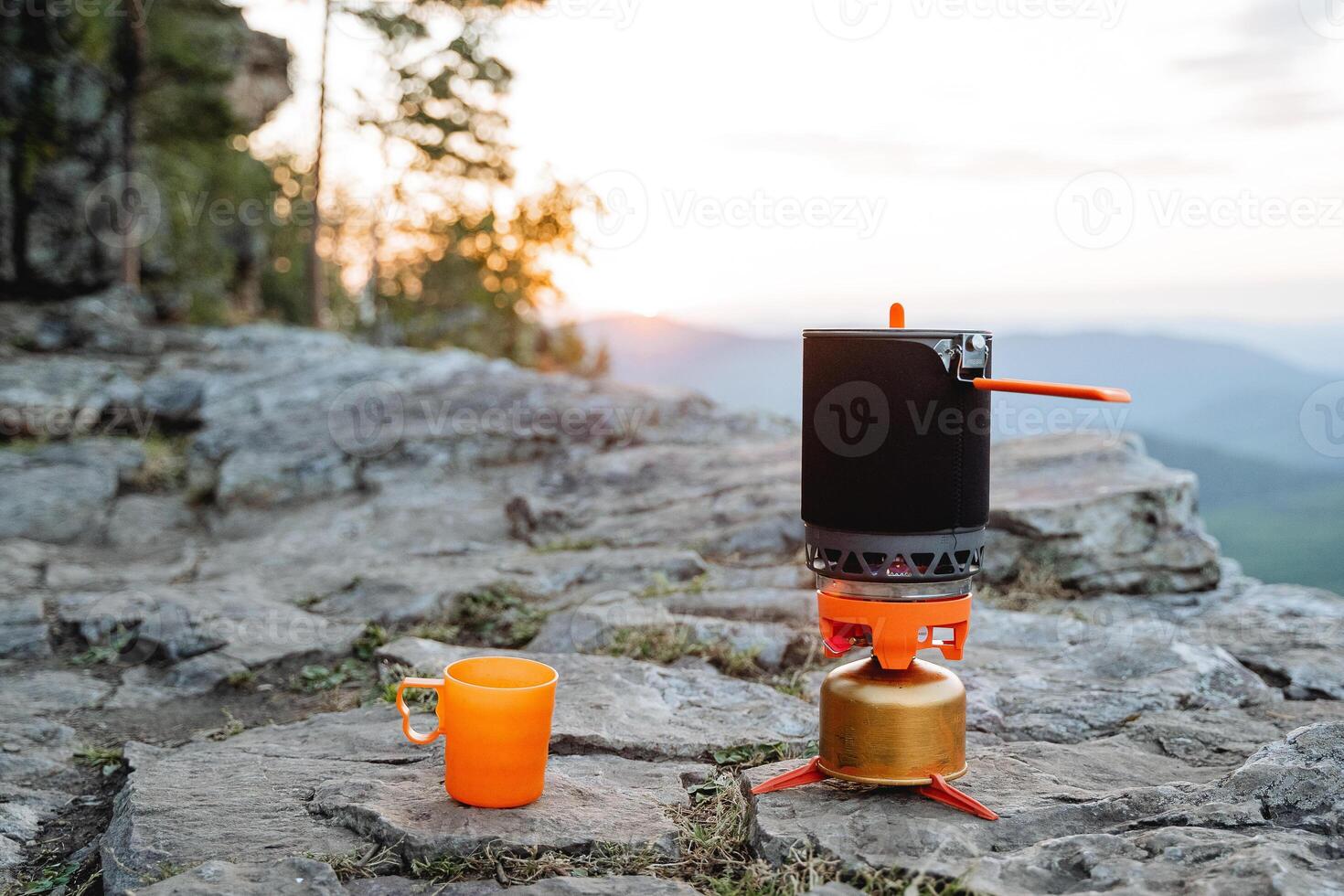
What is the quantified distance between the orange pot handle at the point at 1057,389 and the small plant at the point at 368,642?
9.52 ft

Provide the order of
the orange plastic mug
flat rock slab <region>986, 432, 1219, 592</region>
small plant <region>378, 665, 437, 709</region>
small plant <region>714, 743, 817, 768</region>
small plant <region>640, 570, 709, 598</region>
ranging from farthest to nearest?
flat rock slab <region>986, 432, 1219, 592</region> → small plant <region>640, 570, 709, 598</region> → small plant <region>378, 665, 437, 709</region> → small plant <region>714, 743, 817, 768</region> → the orange plastic mug

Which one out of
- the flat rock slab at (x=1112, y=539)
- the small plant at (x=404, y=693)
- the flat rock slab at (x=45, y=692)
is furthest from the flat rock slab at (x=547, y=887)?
the flat rock slab at (x=1112, y=539)

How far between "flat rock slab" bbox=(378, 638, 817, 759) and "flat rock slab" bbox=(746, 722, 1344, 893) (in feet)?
1.33

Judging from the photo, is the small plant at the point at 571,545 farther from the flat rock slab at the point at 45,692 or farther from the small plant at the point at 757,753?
the small plant at the point at 757,753

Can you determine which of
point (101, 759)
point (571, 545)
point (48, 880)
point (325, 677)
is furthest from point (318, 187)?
point (48, 880)

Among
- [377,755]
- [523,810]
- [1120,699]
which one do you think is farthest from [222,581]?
[1120,699]

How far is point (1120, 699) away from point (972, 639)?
78 centimetres

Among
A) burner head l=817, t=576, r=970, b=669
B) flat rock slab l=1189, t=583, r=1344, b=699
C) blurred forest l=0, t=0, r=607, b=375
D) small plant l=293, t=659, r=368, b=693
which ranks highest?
blurred forest l=0, t=0, r=607, b=375

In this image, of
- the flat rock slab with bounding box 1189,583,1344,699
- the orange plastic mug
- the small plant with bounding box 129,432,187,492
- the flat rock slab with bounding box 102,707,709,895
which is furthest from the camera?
the small plant with bounding box 129,432,187,492

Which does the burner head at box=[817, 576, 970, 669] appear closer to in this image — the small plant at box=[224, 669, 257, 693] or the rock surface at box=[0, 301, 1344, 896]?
the rock surface at box=[0, 301, 1344, 896]

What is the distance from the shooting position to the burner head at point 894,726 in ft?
7.81

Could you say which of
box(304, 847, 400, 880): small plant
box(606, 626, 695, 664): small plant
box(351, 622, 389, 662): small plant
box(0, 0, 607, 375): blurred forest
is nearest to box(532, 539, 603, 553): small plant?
box(351, 622, 389, 662): small plant

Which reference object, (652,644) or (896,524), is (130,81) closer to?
(652,644)

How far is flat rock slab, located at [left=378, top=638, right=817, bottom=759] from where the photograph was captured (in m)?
2.99
